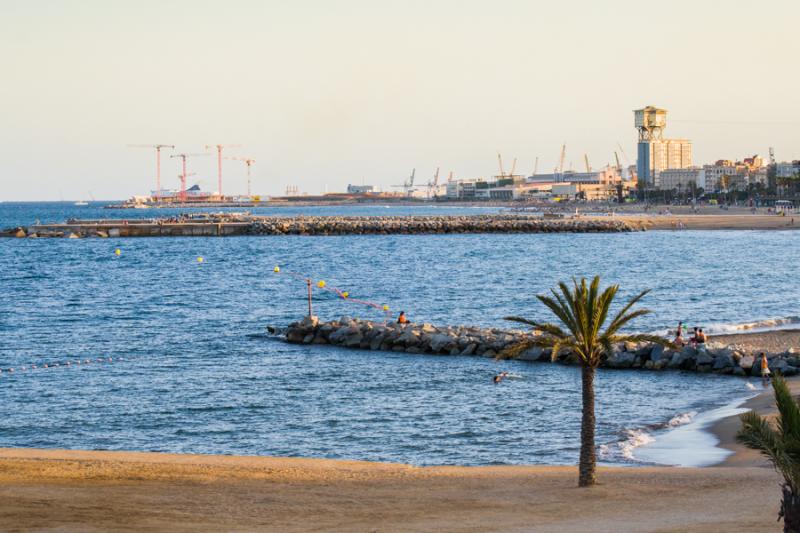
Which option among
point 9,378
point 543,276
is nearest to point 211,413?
Answer: point 9,378

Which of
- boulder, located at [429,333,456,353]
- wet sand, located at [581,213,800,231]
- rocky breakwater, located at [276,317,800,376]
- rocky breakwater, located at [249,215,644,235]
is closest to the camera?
rocky breakwater, located at [276,317,800,376]

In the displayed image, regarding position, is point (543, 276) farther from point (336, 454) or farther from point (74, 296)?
point (336, 454)

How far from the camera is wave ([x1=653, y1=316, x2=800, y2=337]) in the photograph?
143 feet

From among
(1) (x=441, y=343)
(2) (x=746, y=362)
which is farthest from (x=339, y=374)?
(2) (x=746, y=362)

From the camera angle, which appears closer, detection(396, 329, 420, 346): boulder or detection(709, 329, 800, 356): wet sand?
detection(709, 329, 800, 356): wet sand

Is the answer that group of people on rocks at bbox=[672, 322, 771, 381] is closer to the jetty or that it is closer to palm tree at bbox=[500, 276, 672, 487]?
palm tree at bbox=[500, 276, 672, 487]

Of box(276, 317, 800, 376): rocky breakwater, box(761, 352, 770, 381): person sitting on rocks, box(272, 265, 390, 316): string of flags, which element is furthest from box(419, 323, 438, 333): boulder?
box(761, 352, 770, 381): person sitting on rocks

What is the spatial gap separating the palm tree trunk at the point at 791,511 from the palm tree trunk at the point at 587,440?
243 inches

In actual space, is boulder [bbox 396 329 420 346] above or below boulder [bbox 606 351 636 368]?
above

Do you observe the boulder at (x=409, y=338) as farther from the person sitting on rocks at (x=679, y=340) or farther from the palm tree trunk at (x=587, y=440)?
the palm tree trunk at (x=587, y=440)

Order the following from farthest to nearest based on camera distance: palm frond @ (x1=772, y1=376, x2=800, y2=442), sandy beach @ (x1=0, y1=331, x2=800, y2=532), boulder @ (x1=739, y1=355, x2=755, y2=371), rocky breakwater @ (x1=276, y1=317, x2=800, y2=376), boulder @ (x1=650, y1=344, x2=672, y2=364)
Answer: boulder @ (x1=650, y1=344, x2=672, y2=364)
rocky breakwater @ (x1=276, y1=317, x2=800, y2=376)
boulder @ (x1=739, y1=355, x2=755, y2=371)
sandy beach @ (x1=0, y1=331, x2=800, y2=532)
palm frond @ (x1=772, y1=376, x2=800, y2=442)

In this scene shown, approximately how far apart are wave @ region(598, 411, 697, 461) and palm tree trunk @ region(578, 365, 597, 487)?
4036mm

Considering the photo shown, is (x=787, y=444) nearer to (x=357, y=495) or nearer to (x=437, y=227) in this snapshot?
(x=357, y=495)

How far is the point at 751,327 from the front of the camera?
44844 millimetres
